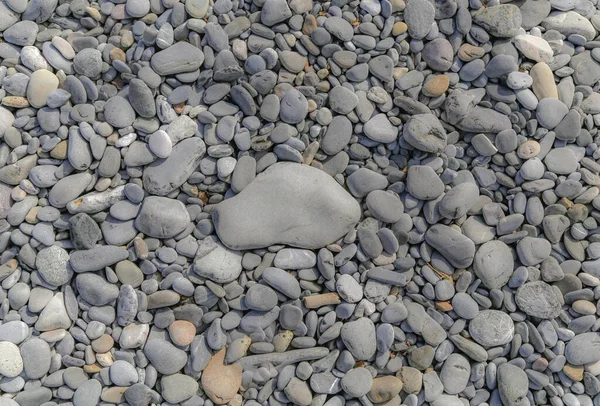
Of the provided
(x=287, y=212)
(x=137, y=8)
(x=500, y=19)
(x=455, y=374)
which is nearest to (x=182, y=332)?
(x=287, y=212)

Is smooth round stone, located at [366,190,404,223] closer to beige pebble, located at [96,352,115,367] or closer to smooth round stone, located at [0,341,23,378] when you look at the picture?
beige pebble, located at [96,352,115,367]

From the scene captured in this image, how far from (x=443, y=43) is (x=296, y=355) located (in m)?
1.17

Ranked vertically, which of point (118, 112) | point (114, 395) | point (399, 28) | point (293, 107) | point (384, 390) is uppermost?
point (399, 28)

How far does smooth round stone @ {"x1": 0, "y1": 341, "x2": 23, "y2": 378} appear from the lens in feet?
5.65

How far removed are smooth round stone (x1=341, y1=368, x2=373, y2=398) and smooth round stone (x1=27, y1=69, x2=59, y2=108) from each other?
4.43 feet

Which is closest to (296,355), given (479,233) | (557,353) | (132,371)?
(132,371)

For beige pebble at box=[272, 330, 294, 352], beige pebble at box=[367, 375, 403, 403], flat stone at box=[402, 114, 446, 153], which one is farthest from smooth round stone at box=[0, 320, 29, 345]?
flat stone at box=[402, 114, 446, 153]

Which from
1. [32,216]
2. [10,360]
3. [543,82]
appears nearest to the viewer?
[10,360]

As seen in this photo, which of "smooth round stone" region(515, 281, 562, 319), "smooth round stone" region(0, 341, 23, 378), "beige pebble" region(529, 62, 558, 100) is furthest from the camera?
"beige pebble" region(529, 62, 558, 100)

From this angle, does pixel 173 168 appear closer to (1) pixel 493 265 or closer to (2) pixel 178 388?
(2) pixel 178 388

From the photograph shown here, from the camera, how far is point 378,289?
1.83m

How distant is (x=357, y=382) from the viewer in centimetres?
177

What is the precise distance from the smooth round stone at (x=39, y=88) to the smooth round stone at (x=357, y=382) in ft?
4.43

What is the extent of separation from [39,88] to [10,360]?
0.88 meters
